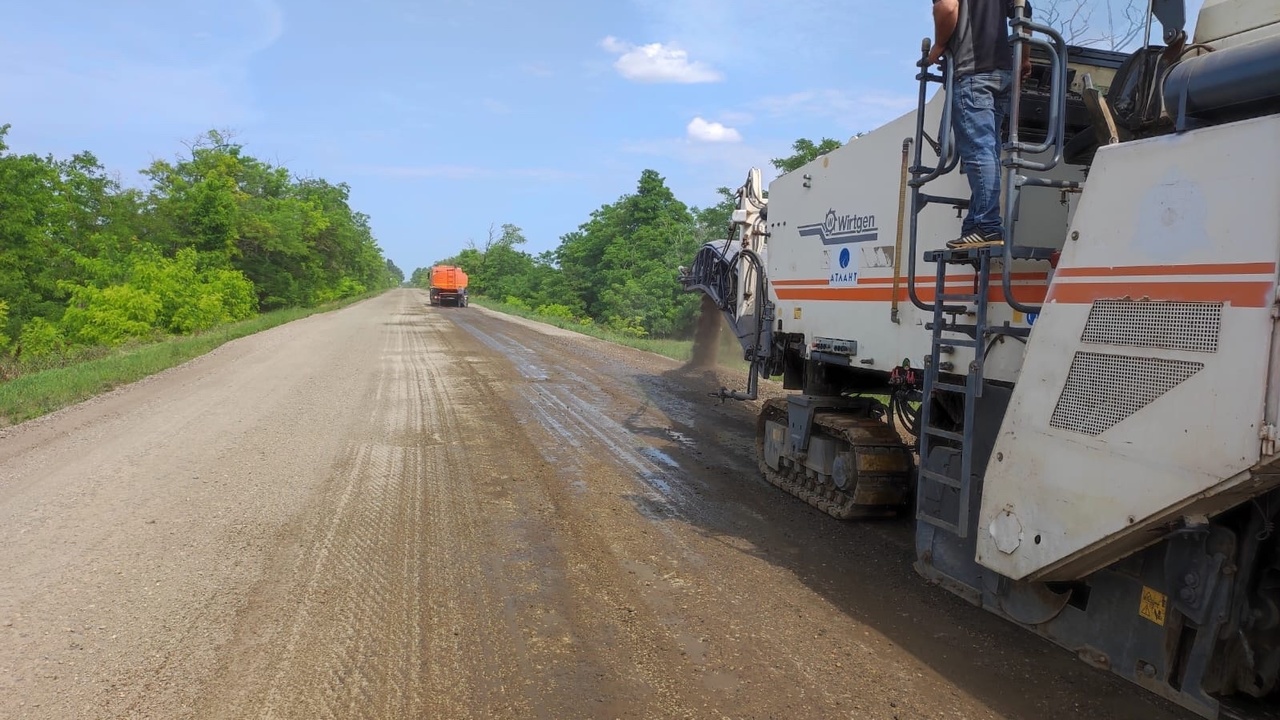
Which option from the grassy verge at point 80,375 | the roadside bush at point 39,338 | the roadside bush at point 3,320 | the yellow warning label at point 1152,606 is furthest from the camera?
the roadside bush at point 39,338

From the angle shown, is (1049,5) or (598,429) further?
(598,429)

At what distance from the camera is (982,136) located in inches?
157

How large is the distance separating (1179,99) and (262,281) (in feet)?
136

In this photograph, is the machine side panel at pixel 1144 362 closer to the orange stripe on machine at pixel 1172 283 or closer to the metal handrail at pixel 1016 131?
the orange stripe on machine at pixel 1172 283

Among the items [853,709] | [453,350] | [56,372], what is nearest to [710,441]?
[853,709]

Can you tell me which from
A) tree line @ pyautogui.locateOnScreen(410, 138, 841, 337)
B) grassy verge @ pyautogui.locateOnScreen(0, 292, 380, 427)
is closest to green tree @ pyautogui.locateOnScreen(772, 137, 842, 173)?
tree line @ pyautogui.locateOnScreen(410, 138, 841, 337)

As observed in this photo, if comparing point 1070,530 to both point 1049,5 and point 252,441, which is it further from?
point 252,441

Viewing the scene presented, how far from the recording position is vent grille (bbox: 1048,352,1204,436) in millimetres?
2807

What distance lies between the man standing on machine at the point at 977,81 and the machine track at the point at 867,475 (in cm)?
198

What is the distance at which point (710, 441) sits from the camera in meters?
8.70

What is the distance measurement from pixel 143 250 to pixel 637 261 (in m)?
25.1

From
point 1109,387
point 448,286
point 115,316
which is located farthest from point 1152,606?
point 448,286

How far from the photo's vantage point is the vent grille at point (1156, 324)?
8.76 ft

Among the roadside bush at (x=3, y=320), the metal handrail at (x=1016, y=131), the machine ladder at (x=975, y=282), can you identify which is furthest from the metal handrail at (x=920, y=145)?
the roadside bush at (x=3, y=320)
